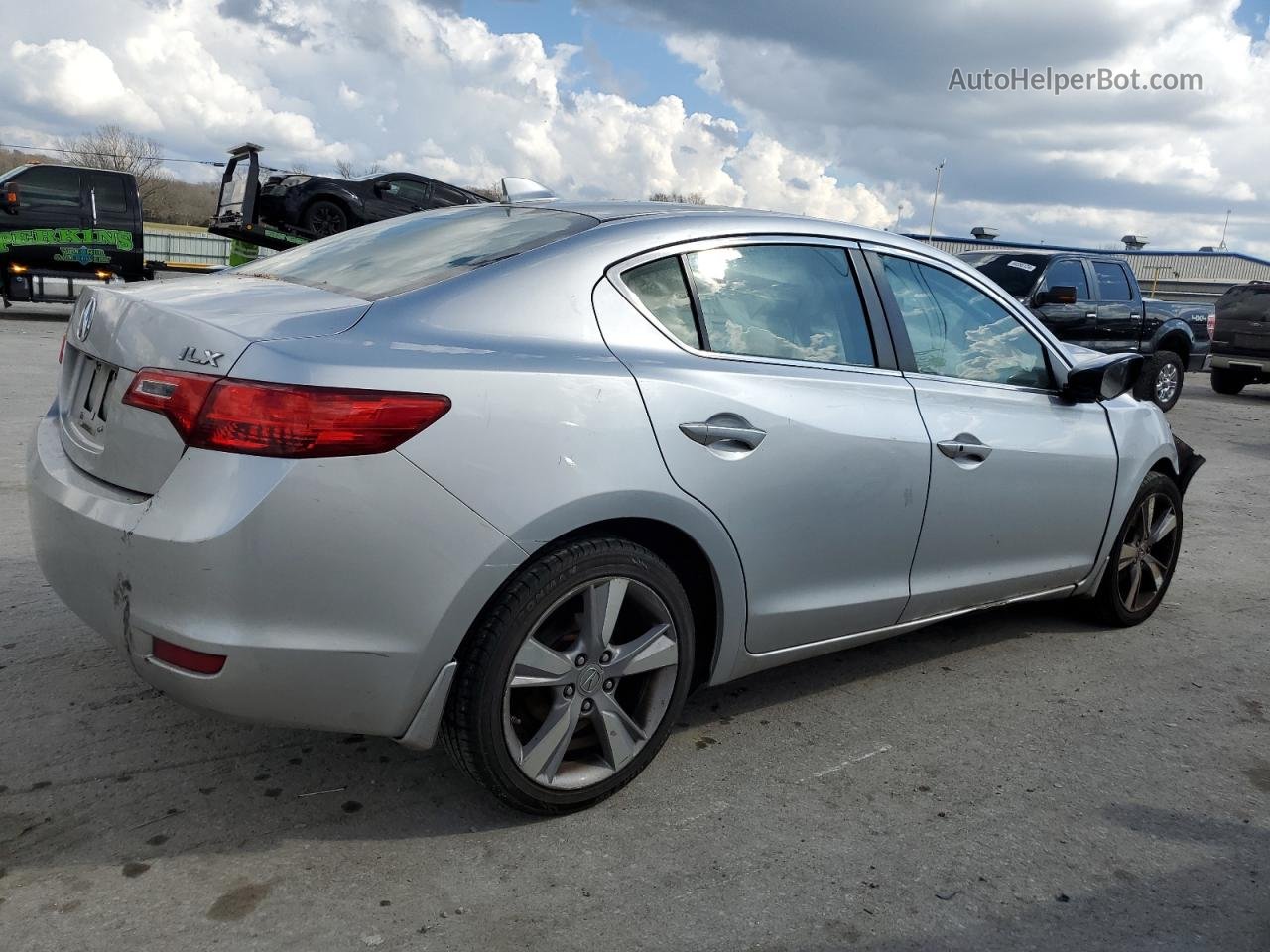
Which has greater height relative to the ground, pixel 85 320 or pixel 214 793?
pixel 85 320

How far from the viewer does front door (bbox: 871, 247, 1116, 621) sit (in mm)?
3670

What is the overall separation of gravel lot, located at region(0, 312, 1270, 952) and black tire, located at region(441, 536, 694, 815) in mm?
144

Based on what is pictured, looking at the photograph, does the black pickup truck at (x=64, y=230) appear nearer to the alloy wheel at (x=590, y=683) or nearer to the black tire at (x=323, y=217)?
the black tire at (x=323, y=217)

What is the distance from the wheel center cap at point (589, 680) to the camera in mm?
2852

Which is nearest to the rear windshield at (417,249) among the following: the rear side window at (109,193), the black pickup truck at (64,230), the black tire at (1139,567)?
the black tire at (1139,567)

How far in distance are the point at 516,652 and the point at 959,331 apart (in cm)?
211

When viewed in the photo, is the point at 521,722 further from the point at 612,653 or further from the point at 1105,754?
the point at 1105,754

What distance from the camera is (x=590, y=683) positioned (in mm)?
2873

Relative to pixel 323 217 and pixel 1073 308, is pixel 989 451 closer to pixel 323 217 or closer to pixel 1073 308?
pixel 1073 308

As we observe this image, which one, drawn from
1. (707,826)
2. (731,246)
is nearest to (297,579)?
(707,826)

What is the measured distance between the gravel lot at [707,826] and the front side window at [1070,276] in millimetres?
9439

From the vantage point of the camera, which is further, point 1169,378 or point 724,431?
point 1169,378

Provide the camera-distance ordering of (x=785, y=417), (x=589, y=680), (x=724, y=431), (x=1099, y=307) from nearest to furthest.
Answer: (x=589, y=680) → (x=724, y=431) → (x=785, y=417) → (x=1099, y=307)

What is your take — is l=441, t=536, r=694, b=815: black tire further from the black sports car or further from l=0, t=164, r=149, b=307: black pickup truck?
l=0, t=164, r=149, b=307: black pickup truck
